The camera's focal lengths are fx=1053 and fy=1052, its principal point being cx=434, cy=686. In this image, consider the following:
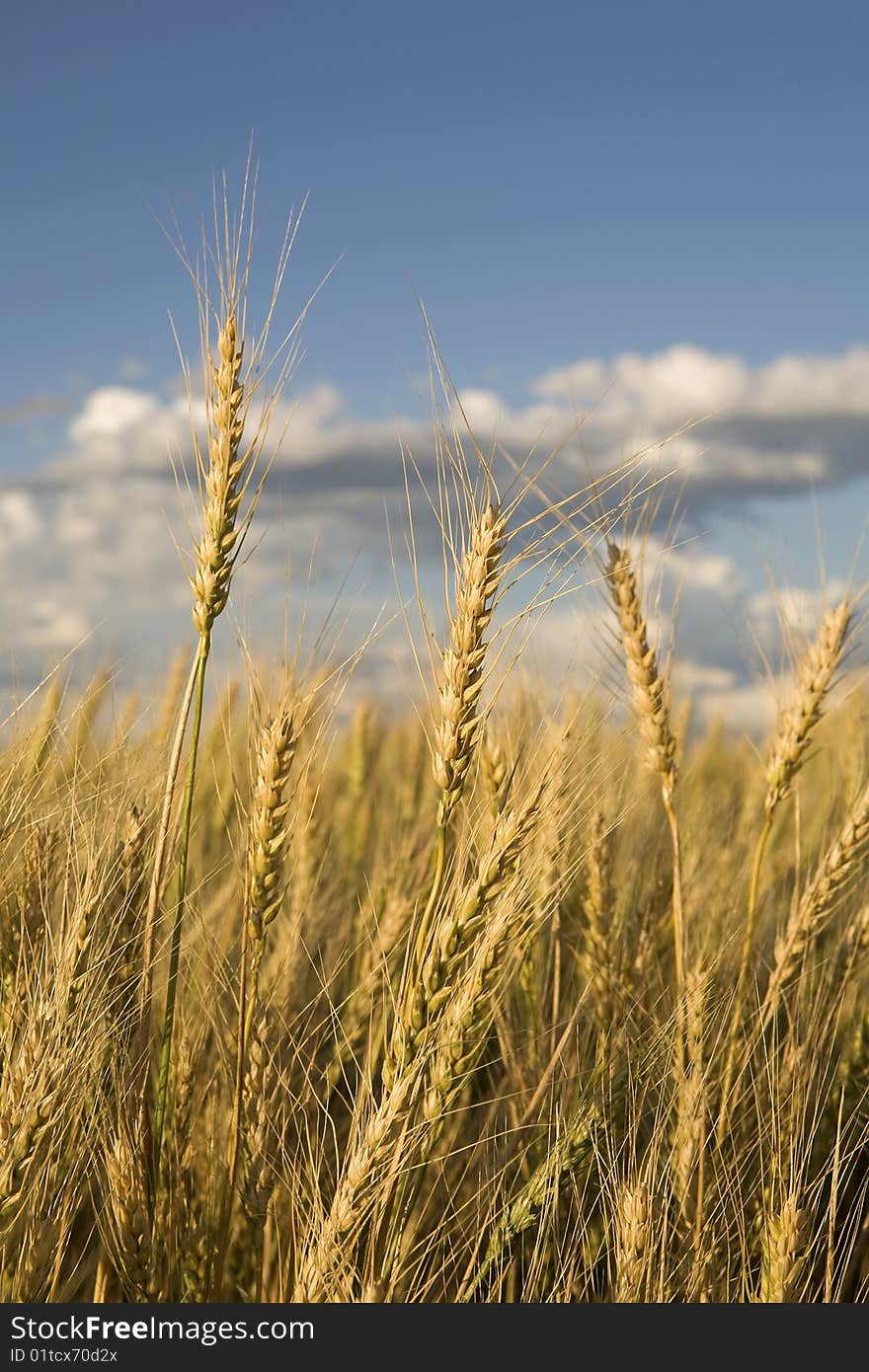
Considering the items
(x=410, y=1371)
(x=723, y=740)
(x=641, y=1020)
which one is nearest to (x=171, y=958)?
(x=410, y=1371)

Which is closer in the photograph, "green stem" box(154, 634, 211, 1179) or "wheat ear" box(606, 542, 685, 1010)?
"green stem" box(154, 634, 211, 1179)

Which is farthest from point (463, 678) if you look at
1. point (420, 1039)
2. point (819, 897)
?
point (819, 897)

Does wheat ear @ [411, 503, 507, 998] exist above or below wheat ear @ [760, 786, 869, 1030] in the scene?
above

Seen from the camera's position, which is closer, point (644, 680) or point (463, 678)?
point (463, 678)

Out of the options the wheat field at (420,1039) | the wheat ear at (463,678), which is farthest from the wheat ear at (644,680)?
the wheat ear at (463,678)

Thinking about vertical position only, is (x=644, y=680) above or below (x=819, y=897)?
above

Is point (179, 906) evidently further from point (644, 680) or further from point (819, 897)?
point (819, 897)

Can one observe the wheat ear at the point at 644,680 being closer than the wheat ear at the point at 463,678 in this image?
No

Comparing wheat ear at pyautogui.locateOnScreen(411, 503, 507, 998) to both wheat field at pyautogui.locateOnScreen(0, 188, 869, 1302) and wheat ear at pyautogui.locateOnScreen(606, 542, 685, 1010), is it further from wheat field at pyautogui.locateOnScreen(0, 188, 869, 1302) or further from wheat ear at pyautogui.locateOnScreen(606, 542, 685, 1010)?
wheat ear at pyautogui.locateOnScreen(606, 542, 685, 1010)

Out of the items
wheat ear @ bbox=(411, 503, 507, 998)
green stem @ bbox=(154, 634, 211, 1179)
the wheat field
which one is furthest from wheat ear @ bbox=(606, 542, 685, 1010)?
green stem @ bbox=(154, 634, 211, 1179)

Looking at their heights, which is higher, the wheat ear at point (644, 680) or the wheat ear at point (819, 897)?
the wheat ear at point (644, 680)

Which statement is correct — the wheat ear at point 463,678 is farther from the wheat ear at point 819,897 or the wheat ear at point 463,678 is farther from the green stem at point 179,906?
the wheat ear at point 819,897

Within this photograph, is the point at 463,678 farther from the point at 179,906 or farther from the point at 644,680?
the point at 644,680

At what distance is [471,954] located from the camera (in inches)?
69.2
